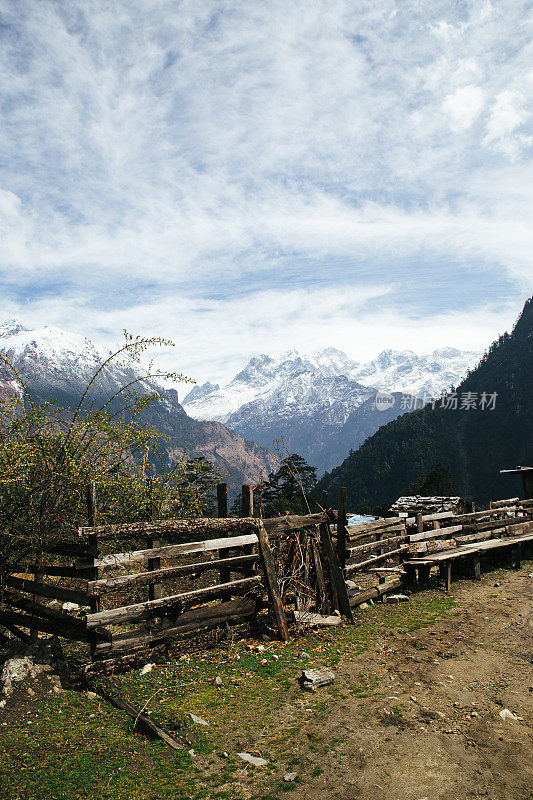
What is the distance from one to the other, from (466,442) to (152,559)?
186m

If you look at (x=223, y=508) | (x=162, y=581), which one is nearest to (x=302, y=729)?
(x=162, y=581)

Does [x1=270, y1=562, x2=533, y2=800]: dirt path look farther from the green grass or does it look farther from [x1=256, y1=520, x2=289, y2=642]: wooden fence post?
[x1=256, y1=520, x2=289, y2=642]: wooden fence post

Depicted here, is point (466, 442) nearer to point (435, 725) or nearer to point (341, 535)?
point (341, 535)

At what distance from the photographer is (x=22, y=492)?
720cm

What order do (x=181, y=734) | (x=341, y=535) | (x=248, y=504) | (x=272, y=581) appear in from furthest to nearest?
1. (x=341, y=535)
2. (x=248, y=504)
3. (x=272, y=581)
4. (x=181, y=734)

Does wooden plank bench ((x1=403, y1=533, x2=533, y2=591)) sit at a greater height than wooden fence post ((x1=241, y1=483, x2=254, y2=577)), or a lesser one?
lesser

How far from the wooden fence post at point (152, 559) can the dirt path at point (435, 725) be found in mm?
3148

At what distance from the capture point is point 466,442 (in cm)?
17650

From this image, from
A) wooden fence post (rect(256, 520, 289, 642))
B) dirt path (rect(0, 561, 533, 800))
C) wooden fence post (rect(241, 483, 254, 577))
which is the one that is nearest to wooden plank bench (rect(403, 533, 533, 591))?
dirt path (rect(0, 561, 533, 800))

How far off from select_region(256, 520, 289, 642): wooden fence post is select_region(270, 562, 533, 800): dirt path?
1532 millimetres

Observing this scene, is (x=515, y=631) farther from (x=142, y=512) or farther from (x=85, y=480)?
(x=85, y=480)

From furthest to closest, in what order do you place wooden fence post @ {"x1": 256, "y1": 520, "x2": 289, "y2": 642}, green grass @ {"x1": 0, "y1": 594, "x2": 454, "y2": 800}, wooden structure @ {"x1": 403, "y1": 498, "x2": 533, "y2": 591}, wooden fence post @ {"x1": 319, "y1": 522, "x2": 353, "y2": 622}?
1. wooden structure @ {"x1": 403, "y1": 498, "x2": 533, "y2": 591}
2. wooden fence post @ {"x1": 319, "y1": 522, "x2": 353, "y2": 622}
3. wooden fence post @ {"x1": 256, "y1": 520, "x2": 289, "y2": 642}
4. green grass @ {"x1": 0, "y1": 594, "x2": 454, "y2": 800}

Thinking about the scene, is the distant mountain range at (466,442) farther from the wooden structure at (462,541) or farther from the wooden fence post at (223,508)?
the wooden fence post at (223,508)

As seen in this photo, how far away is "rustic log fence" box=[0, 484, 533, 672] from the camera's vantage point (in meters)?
6.72
